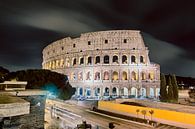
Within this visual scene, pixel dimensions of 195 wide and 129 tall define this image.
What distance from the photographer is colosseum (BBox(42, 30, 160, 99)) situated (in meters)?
58.3

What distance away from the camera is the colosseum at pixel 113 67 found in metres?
58.3

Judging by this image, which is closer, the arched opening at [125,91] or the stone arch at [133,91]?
the arched opening at [125,91]

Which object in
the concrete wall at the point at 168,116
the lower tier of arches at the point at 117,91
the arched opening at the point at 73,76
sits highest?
the arched opening at the point at 73,76

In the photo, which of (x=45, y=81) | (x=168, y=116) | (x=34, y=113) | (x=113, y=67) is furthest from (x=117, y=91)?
(x=34, y=113)

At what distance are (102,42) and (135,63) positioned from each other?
10.5 meters

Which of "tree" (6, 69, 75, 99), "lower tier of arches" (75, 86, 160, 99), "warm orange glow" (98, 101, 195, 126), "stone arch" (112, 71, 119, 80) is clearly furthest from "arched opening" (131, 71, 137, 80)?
"warm orange glow" (98, 101, 195, 126)

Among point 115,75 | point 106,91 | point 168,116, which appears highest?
point 115,75

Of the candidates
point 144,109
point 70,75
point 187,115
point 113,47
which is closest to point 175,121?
point 187,115

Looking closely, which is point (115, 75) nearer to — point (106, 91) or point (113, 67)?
point (113, 67)

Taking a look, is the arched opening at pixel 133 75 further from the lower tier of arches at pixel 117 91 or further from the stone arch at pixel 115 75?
the stone arch at pixel 115 75

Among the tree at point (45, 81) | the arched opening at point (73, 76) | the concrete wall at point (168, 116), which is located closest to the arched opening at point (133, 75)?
the arched opening at point (73, 76)

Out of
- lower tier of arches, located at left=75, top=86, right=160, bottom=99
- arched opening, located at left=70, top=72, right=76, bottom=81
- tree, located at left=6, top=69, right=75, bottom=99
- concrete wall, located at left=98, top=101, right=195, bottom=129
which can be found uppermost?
arched opening, located at left=70, top=72, right=76, bottom=81

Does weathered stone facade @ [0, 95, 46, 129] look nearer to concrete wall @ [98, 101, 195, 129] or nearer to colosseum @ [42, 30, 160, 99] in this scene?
concrete wall @ [98, 101, 195, 129]

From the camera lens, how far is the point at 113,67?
58.8 m
